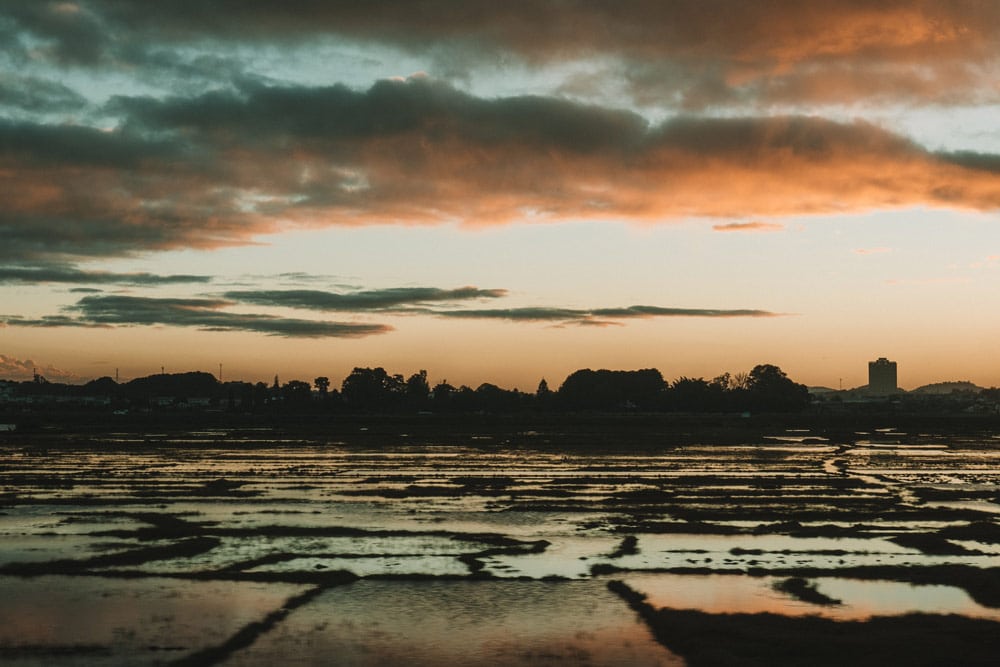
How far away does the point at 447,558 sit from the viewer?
24.6 meters

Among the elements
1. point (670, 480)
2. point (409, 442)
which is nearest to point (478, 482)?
point (670, 480)

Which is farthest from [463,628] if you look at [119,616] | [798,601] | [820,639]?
[798,601]

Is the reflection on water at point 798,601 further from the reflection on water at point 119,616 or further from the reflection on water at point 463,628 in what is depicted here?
the reflection on water at point 119,616

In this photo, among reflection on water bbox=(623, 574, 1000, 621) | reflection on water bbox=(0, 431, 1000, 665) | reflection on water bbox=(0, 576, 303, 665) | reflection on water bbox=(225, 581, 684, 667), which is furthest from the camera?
reflection on water bbox=(623, 574, 1000, 621)

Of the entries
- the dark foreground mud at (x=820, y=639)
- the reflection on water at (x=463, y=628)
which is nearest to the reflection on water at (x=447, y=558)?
the reflection on water at (x=463, y=628)

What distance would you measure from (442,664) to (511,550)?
10.4 meters

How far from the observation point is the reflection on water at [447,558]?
1719 cm

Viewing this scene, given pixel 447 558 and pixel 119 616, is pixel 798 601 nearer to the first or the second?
pixel 447 558

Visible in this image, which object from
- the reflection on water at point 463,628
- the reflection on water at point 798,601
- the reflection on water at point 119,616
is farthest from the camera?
the reflection on water at point 798,601

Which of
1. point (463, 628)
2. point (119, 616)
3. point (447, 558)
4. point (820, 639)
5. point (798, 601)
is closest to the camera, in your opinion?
point (820, 639)

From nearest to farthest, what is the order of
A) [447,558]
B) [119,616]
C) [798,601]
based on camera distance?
[119,616]
[798,601]
[447,558]

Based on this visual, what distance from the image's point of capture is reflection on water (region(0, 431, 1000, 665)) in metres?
17.2

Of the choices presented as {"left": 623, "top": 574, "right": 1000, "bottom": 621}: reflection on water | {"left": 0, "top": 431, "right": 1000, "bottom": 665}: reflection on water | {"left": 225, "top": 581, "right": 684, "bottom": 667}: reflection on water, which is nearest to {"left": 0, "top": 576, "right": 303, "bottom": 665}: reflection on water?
{"left": 0, "top": 431, "right": 1000, "bottom": 665}: reflection on water

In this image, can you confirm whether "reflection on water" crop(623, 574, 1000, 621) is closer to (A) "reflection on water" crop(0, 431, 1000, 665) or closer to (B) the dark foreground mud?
(A) "reflection on water" crop(0, 431, 1000, 665)
